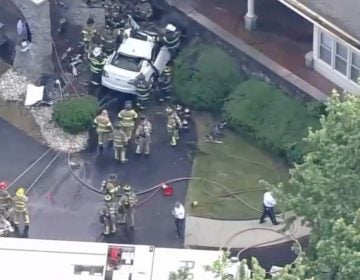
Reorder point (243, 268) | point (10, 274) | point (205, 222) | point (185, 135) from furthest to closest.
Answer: point (185, 135)
point (205, 222)
point (10, 274)
point (243, 268)

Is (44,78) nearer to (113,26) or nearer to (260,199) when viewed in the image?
(113,26)

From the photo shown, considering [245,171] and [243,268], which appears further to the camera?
[245,171]

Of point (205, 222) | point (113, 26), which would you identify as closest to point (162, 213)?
point (205, 222)

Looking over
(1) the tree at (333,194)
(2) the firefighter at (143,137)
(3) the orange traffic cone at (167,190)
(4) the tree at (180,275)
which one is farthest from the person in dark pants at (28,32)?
(4) the tree at (180,275)

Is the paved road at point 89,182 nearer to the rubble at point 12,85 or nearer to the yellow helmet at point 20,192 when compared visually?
the yellow helmet at point 20,192

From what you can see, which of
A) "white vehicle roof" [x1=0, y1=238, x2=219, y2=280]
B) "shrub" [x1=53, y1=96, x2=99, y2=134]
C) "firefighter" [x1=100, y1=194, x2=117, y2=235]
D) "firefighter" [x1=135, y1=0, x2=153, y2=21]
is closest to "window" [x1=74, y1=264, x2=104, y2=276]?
"white vehicle roof" [x1=0, y1=238, x2=219, y2=280]
